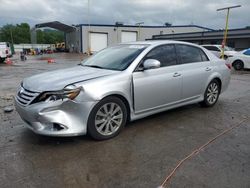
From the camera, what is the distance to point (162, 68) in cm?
473

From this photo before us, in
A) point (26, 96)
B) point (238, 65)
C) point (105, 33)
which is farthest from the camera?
point (105, 33)

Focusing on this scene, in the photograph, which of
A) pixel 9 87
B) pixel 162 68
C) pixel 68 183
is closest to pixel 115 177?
pixel 68 183

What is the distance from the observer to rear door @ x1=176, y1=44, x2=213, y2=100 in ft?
16.9

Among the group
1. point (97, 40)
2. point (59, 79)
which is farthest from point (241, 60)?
point (97, 40)

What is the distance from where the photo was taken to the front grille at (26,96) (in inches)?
145

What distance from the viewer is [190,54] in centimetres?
547

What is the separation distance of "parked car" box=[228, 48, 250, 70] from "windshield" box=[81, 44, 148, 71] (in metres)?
12.5

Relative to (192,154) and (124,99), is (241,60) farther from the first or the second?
(192,154)

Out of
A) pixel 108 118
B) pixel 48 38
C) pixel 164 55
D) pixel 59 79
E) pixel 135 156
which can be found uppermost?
pixel 48 38

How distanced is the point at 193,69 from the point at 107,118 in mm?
2347

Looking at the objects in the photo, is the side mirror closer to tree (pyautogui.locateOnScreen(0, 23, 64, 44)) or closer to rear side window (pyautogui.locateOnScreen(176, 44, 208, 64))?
rear side window (pyautogui.locateOnScreen(176, 44, 208, 64))

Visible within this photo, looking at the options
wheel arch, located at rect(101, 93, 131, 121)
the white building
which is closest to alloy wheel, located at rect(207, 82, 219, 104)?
wheel arch, located at rect(101, 93, 131, 121)

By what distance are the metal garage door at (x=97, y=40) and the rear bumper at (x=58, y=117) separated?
46963mm

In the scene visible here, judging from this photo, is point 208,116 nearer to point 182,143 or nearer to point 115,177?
point 182,143
